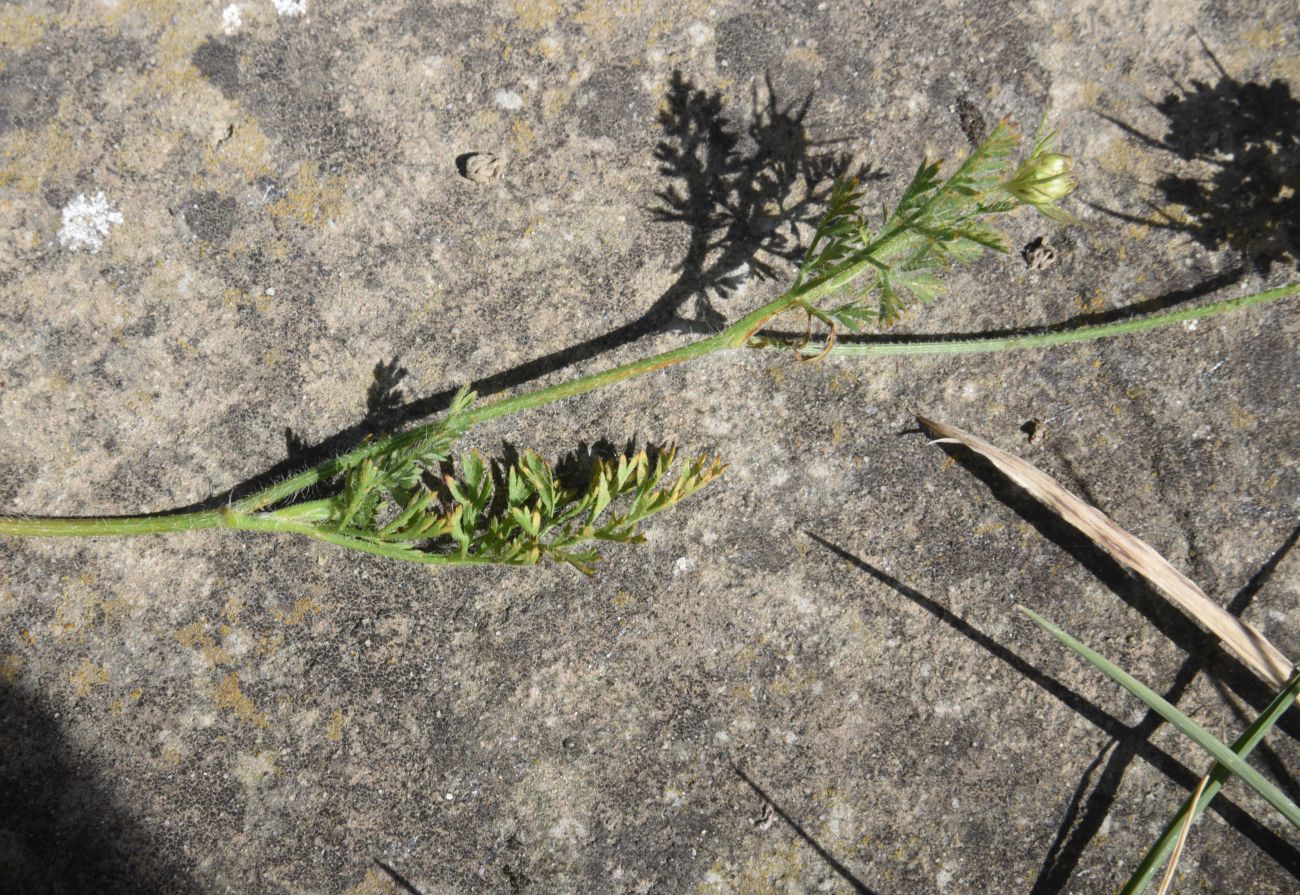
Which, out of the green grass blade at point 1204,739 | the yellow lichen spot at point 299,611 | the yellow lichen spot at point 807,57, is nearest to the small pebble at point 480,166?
the yellow lichen spot at point 807,57

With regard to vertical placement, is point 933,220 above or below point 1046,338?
above

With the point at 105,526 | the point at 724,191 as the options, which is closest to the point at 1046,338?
the point at 724,191

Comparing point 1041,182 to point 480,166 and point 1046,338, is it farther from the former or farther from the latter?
point 480,166

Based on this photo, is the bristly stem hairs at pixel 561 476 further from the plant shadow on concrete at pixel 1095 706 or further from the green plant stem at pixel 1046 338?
the plant shadow on concrete at pixel 1095 706

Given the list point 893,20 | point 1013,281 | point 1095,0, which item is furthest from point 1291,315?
point 893,20

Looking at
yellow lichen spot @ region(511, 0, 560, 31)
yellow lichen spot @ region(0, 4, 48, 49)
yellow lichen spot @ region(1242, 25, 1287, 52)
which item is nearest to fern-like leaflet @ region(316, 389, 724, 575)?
yellow lichen spot @ region(511, 0, 560, 31)

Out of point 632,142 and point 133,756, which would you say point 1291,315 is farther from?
point 133,756
